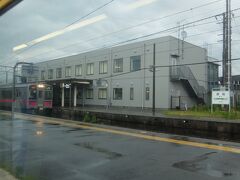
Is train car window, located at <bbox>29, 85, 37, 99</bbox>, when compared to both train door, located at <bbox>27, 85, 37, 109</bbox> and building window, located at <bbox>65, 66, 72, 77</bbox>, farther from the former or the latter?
building window, located at <bbox>65, 66, 72, 77</bbox>

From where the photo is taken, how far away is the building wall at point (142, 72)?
32781 millimetres

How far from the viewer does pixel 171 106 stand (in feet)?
108

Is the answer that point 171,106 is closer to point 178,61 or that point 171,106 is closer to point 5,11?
point 178,61

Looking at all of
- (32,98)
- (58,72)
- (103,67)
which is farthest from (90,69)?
(32,98)

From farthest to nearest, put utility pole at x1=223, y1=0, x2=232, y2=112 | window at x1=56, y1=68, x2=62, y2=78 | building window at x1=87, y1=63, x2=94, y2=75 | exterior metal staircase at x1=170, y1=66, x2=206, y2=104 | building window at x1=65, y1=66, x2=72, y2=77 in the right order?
window at x1=56, y1=68, x2=62, y2=78 < building window at x1=65, y1=66, x2=72, y2=77 < building window at x1=87, y1=63, x2=94, y2=75 < exterior metal staircase at x1=170, y1=66, x2=206, y2=104 < utility pole at x1=223, y1=0, x2=232, y2=112

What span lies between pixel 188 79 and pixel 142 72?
5.64 metres

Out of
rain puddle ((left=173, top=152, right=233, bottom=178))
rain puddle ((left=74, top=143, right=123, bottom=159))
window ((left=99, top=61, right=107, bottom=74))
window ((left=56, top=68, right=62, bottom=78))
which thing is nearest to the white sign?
rain puddle ((left=74, top=143, right=123, bottom=159))

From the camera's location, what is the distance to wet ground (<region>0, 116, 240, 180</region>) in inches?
253

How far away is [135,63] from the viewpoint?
119 feet

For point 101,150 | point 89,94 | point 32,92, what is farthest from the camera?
point 89,94

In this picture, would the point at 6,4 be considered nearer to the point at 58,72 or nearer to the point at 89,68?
the point at 89,68

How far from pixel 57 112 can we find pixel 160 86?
42.4 ft

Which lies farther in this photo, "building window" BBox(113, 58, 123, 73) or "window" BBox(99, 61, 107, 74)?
"window" BBox(99, 61, 107, 74)

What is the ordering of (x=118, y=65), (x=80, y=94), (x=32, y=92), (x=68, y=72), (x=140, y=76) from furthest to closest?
1. (x=68, y=72)
2. (x=80, y=94)
3. (x=118, y=65)
4. (x=140, y=76)
5. (x=32, y=92)
